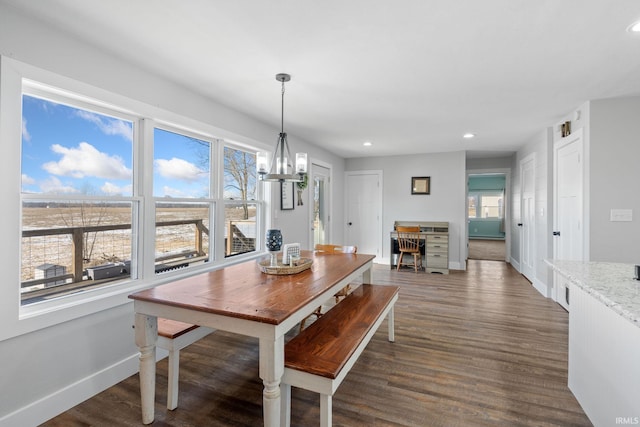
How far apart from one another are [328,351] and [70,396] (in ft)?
5.52

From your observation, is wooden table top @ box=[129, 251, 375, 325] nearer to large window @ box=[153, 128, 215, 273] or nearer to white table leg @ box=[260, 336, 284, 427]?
white table leg @ box=[260, 336, 284, 427]

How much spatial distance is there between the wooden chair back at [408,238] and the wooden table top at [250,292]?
3.51 metres

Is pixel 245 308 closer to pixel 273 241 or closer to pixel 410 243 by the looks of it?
pixel 273 241

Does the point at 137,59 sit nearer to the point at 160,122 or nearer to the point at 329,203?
the point at 160,122

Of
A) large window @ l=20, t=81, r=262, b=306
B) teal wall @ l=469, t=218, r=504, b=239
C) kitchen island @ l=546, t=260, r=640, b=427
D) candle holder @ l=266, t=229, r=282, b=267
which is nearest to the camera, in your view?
kitchen island @ l=546, t=260, r=640, b=427

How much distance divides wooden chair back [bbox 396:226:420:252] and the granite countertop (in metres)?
3.63

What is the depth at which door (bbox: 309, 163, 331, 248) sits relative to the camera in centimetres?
549

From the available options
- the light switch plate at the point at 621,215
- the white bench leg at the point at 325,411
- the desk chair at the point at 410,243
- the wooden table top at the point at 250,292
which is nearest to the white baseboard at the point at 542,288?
the light switch plate at the point at 621,215

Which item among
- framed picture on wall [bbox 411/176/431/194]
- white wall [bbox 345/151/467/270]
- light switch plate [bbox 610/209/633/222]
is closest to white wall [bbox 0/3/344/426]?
light switch plate [bbox 610/209/633/222]

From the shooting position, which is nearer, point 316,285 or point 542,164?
point 316,285

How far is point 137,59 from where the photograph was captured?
2.27m

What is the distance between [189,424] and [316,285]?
1.06m

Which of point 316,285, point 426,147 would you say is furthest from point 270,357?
point 426,147

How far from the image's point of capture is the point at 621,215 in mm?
3066
